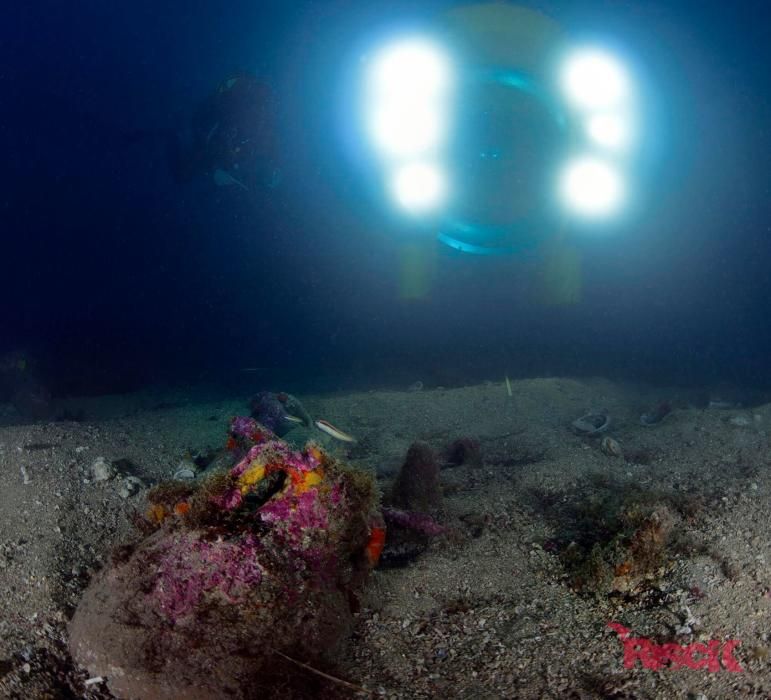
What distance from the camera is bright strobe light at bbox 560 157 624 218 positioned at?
8156 millimetres

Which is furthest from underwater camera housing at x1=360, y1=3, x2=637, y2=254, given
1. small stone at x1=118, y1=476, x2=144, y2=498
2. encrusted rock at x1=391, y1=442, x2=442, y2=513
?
small stone at x1=118, y1=476, x2=144, y2=498

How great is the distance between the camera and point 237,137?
38.5 feet

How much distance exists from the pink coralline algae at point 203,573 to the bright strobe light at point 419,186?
7319 mm

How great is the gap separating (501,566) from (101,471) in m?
3.86

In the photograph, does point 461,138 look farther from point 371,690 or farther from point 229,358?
point 229,358

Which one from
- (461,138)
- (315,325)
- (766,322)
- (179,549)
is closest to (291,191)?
(315,325)

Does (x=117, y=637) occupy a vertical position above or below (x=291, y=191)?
below

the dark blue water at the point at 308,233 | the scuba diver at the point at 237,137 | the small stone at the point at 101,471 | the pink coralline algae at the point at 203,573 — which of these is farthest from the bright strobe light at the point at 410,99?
the pink coralline algae at the point at 203,573

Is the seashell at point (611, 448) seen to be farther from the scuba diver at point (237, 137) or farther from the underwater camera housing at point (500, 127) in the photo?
the scuba diver at point (237, 137)

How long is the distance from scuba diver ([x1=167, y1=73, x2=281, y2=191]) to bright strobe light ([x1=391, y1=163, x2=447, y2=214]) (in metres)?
5.14

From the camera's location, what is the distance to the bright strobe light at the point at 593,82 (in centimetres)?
777

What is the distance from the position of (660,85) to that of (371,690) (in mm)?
10906

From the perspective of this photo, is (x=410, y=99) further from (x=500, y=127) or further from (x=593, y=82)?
(x=593, y=82)

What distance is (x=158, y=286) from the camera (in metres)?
27.7
